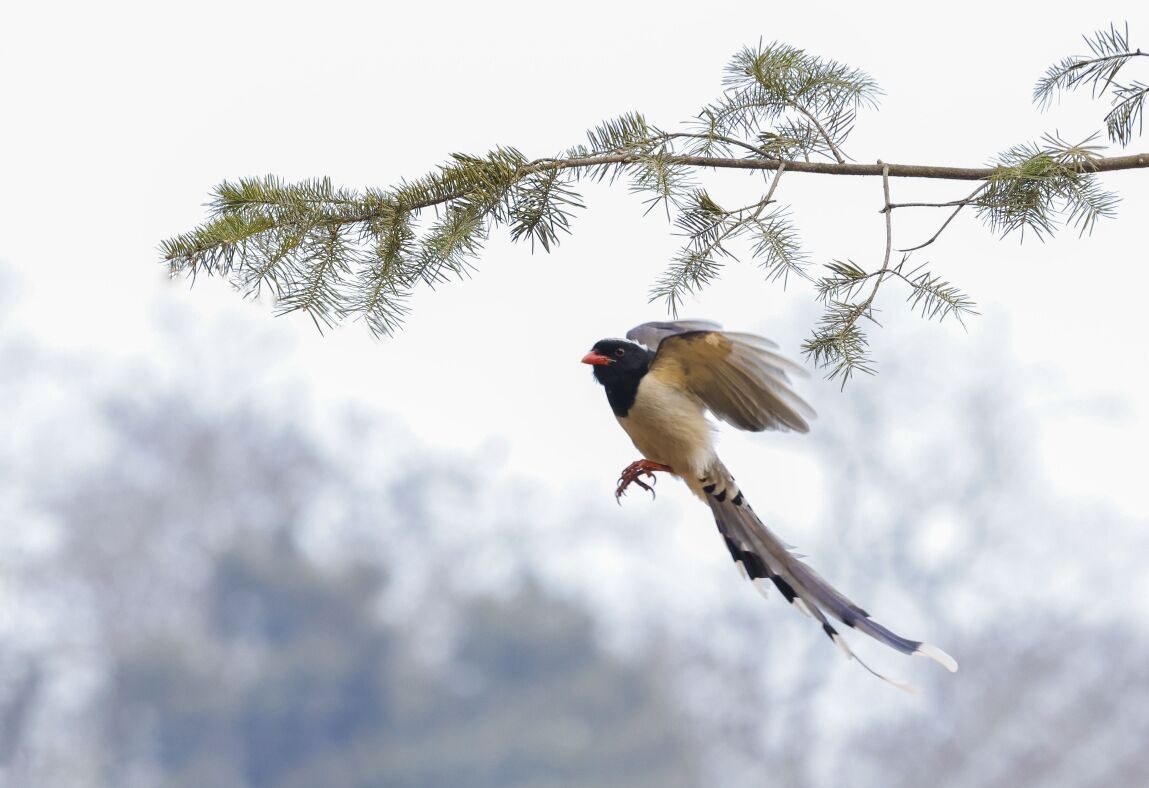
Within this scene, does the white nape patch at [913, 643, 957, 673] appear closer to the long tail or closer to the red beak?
the long tail

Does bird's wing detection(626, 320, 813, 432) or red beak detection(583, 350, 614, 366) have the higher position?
red beak detection(583, 350, 614, 366)

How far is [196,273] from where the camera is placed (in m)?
0.82

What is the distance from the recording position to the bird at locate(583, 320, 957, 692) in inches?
29.4

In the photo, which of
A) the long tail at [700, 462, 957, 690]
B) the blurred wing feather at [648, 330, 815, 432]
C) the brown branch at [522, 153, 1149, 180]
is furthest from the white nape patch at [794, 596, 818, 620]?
the brown branch at [522, 153, 1149, 180]

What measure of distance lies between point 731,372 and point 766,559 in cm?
15

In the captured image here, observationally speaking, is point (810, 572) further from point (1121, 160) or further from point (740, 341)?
point (1121, 160)

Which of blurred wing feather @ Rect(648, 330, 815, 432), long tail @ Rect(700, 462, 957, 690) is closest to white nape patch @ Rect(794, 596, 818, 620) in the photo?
long tail @ Rect(700, 462, 957, 690)

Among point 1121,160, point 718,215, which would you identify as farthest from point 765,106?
point 1121,160

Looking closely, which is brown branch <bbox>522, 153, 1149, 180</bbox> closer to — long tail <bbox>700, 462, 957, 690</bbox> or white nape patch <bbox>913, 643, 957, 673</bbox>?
long tail <bbox>700, 462, 957, 690</bbox>

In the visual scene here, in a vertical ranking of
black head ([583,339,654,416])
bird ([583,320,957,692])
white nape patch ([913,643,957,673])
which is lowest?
white nape patch ([913,643,957,673])

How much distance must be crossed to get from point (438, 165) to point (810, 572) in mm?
371

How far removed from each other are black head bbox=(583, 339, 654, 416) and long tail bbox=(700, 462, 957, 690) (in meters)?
0.09

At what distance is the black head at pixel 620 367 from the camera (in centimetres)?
77

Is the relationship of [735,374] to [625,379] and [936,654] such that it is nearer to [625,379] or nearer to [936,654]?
[625,379]
